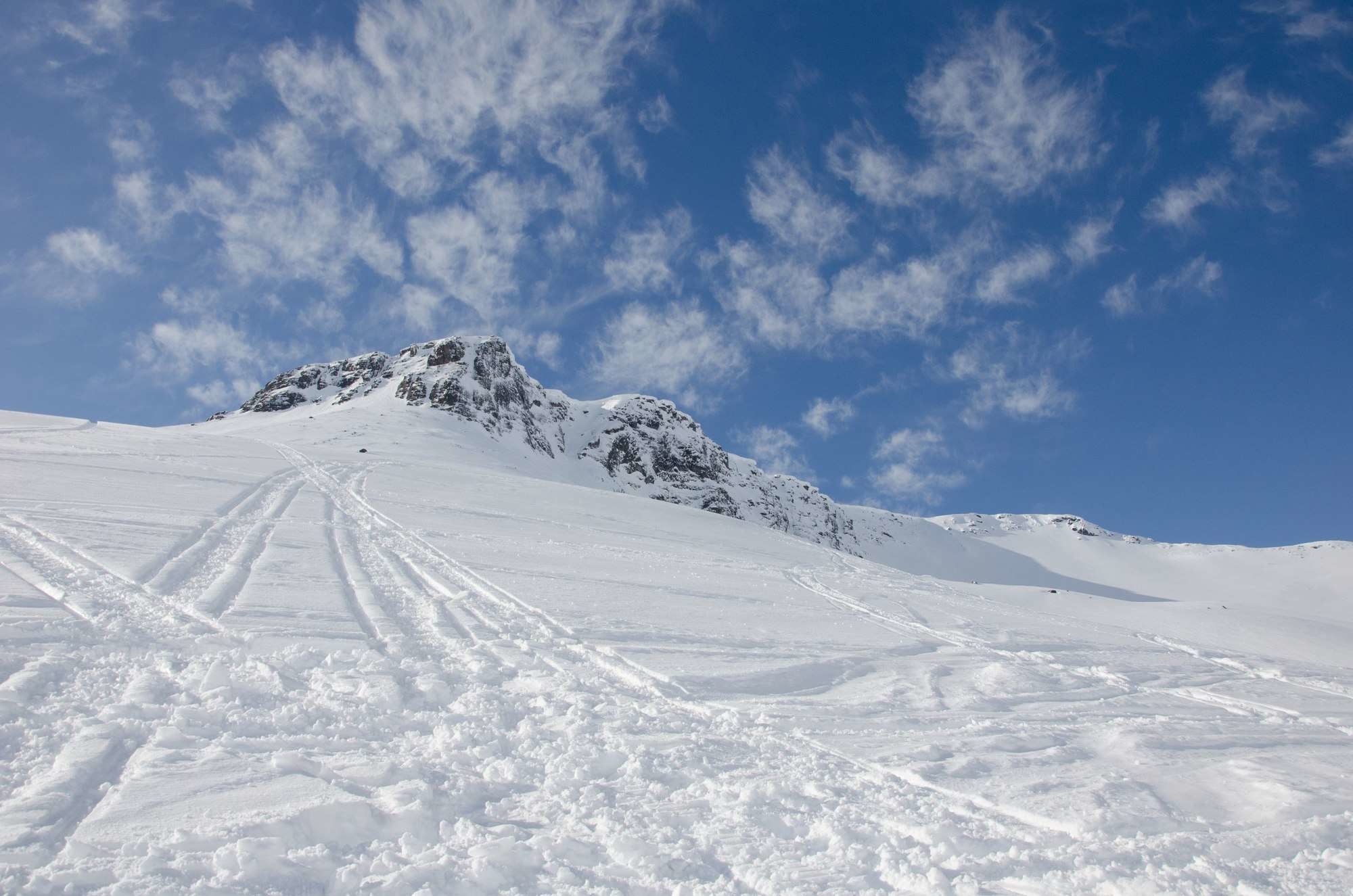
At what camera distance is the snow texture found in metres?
2.99

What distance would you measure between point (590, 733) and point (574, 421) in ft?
339

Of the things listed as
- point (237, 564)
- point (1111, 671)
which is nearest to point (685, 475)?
point (237, 564)

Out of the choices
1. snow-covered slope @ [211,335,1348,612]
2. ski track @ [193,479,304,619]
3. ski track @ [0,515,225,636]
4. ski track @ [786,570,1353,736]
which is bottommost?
ski track @ [0,515,225,636]

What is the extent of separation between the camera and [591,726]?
4551mm

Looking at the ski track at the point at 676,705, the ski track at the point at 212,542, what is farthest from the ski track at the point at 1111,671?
the ski track at the point at 212,542

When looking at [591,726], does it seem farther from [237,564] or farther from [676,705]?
[237,564]

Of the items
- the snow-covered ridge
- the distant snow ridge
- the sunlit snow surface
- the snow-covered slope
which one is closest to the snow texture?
the sunlit snow surface

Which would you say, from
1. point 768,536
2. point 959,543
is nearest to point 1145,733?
point 768,536

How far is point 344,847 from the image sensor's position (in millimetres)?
2957

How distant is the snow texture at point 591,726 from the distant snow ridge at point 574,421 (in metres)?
64.3

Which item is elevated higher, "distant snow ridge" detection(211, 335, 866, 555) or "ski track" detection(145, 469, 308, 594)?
"distant snow ridge" detection(211, 335, 866, 555)

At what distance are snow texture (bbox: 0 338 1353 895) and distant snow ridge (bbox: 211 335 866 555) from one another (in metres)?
64.3

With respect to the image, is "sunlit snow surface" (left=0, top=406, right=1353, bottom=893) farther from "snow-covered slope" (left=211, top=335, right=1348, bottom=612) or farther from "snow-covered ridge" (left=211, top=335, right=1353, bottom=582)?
"snow-covered ridge" (left=211, top=335, right=1353, bottom=582)

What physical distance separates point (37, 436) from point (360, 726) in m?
24.2
